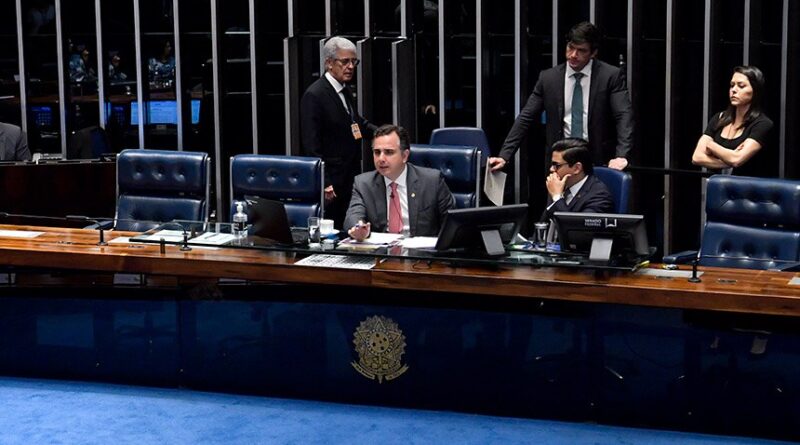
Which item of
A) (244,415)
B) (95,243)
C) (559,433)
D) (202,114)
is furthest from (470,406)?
(202,114)

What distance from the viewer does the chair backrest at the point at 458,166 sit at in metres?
6.53

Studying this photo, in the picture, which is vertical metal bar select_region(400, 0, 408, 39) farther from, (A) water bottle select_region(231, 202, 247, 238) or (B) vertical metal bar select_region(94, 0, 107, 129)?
(A) water bottle select_region(231, 202, 247, 238)

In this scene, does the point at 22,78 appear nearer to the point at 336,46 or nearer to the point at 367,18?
the point at 367,18

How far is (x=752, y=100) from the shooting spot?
685 cm

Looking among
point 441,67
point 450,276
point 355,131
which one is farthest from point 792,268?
point 441,67

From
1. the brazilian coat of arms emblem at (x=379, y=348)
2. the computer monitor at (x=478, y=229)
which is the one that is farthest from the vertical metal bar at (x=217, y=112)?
the computer monitor at (x=478, y=229)

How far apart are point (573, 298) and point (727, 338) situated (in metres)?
0.60

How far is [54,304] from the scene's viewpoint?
228 inches

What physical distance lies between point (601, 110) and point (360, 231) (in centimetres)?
225

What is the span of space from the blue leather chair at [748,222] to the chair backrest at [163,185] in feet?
7.66

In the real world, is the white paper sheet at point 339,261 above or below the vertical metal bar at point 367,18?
below

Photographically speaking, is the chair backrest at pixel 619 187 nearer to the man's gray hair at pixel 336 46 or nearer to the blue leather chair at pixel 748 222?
the blue leather chair at pixel 748 222

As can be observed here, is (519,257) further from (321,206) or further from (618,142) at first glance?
(618,142)

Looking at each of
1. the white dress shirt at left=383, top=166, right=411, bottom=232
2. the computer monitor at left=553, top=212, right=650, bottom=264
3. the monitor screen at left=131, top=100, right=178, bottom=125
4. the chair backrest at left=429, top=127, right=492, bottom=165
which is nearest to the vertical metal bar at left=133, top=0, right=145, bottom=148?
the monitor screen at left=131, top=100, right=178, bottom=125
